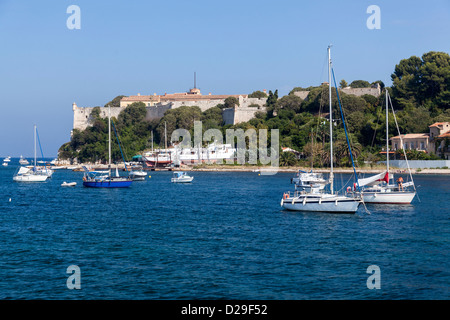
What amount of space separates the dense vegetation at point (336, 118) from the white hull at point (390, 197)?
18.3 meters

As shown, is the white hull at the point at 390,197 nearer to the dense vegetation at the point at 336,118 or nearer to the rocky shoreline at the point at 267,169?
the dense vegetation at the point at 336,118

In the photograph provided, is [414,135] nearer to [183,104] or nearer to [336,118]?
[336,118]

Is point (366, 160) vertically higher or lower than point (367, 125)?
lower

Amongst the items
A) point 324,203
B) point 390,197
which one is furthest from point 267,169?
point 324,203

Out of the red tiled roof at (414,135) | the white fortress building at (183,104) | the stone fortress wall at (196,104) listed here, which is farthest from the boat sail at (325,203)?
the white fortress building at (183,104)

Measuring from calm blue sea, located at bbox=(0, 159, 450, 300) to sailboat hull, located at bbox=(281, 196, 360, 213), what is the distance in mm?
413

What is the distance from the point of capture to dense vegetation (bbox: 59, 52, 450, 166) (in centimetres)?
5775

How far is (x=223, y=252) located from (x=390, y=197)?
44.9 feet

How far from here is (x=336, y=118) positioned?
2618 inches

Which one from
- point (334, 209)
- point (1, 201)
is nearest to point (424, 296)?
point (334, 209)

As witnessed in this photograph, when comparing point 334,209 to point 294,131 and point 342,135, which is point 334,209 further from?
point 294,131

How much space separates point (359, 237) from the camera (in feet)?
59.0

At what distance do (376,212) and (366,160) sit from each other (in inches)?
1206
